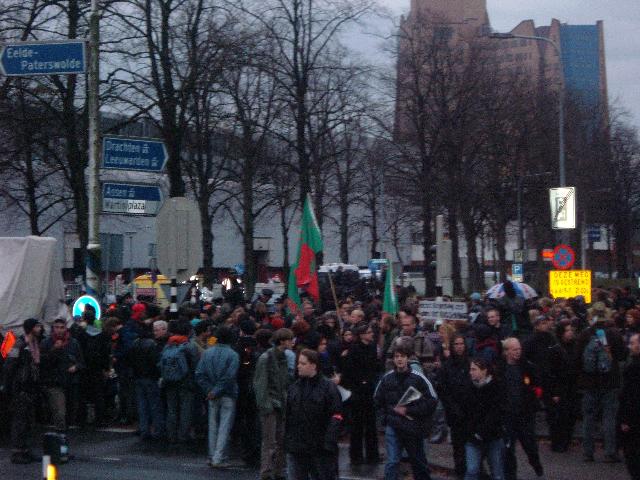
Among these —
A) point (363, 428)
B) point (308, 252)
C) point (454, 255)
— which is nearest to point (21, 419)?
point (363, 428)

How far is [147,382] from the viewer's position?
15219 millimetres

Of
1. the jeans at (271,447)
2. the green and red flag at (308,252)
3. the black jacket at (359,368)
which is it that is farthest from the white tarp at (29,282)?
the jeans at (271,447)

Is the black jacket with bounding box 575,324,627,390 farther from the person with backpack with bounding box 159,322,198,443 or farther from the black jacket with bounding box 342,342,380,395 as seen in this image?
the person with backpack with bounding box 159,322,198,443

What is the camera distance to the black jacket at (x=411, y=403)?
10.1 m

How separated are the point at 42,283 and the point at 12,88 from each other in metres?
Result: 7.12

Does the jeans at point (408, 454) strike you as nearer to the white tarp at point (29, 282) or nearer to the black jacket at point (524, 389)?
the black jacket at point (524, 389)

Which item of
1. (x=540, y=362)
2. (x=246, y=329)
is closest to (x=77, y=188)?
(x=246, y=329)

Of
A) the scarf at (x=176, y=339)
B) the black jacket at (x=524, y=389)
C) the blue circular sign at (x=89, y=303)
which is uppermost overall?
the blue circular sign at (x=89, y=303)

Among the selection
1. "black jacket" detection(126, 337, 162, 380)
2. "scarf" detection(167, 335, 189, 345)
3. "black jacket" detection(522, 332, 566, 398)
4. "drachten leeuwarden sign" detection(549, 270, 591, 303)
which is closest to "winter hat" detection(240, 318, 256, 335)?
"scarf" detection(167, 335, 189, 345)

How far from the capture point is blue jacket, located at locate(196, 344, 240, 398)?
12836 mm

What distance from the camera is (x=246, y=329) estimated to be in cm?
1359

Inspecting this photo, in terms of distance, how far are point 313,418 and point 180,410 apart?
6.13 meters

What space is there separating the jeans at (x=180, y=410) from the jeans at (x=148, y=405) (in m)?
0.34

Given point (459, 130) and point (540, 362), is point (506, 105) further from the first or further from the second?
point (540, 362)
